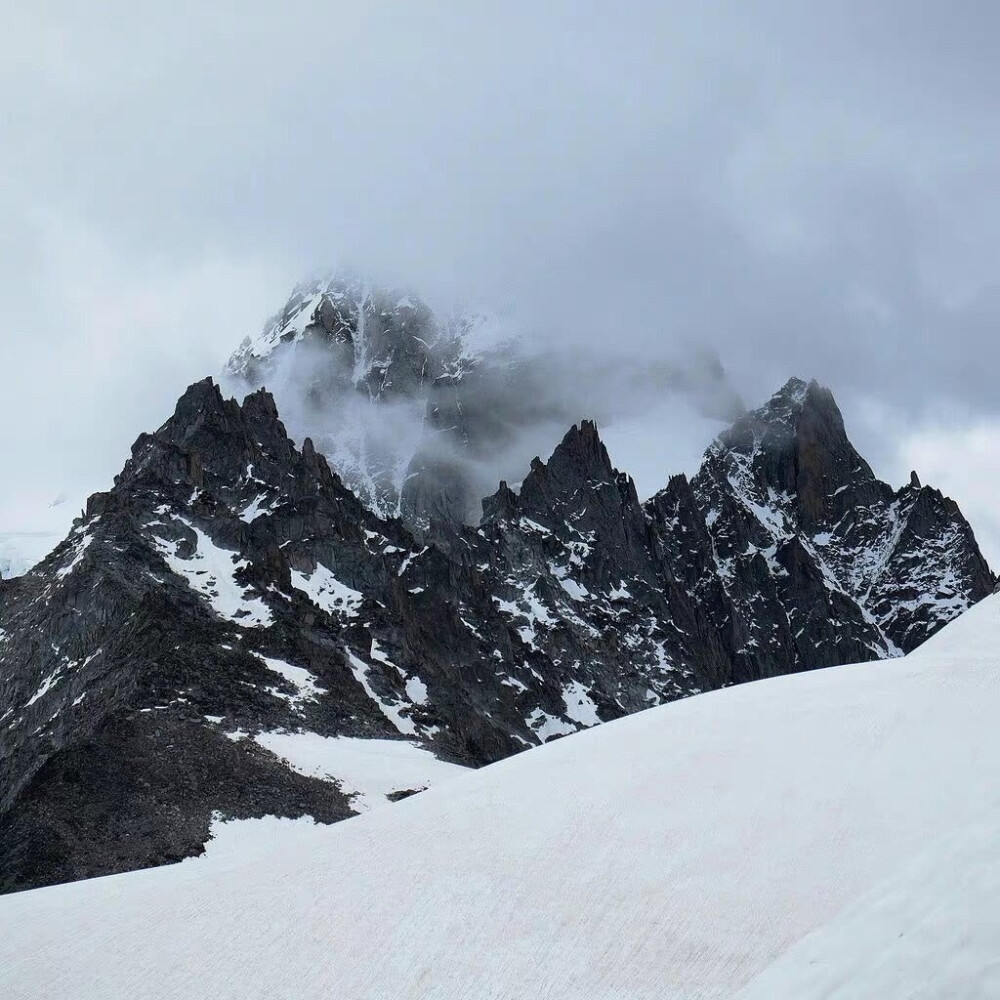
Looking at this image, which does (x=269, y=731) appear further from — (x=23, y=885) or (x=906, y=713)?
(x=906, y=713)

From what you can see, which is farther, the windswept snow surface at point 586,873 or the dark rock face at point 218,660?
the dark rock face at point 218,660

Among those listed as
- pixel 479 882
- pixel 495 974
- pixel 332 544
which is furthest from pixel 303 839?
pixel 332 544

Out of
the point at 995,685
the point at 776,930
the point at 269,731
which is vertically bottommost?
the point at 776,930

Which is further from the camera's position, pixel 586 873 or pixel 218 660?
pixel 218 660

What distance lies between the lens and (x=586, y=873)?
19.4 m

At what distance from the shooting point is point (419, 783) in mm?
72875

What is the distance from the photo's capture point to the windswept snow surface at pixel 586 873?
698 inches

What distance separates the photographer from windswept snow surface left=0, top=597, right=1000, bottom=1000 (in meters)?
17.7

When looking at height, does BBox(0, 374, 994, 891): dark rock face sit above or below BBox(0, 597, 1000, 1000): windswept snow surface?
above

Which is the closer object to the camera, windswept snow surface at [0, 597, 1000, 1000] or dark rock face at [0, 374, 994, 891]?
windswept snow surface at [0, 597, 1000, 1000]

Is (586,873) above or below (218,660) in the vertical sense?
below

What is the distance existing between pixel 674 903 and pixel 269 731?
208 feet

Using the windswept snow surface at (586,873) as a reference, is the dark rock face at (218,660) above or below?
above

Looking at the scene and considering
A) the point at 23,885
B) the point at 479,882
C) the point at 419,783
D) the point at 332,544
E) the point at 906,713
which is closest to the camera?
the point at 479,882
